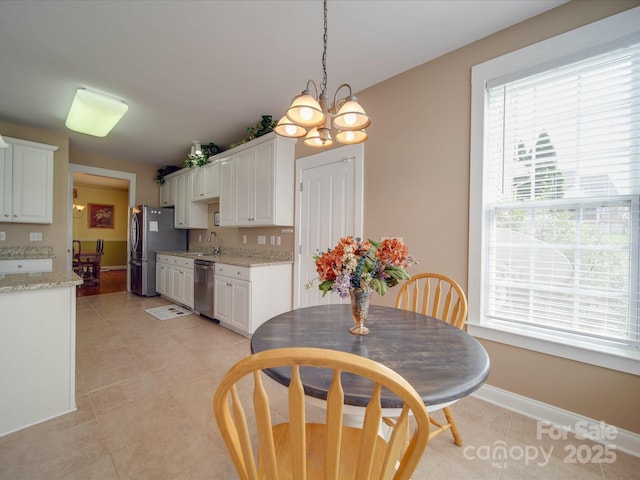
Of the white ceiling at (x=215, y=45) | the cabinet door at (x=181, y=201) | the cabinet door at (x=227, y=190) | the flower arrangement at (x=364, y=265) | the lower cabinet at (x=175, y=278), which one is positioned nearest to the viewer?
the flower arrangement at (x=364, y=265)

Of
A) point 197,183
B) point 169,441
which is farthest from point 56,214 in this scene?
point 169,441

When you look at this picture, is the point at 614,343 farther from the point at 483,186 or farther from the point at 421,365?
the point at 421,365

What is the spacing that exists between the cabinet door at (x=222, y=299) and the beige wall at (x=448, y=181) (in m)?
1.88

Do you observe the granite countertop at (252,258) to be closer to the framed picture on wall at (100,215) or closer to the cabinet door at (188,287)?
the cabinet door at (188,287)

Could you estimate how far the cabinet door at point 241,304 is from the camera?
3.04 metres

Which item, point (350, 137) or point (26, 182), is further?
point (26, 182)

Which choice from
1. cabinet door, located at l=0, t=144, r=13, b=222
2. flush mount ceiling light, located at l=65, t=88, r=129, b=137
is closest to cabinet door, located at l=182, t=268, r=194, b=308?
flush mount ceiling light, located at l=65, t=88, r=129, b=137

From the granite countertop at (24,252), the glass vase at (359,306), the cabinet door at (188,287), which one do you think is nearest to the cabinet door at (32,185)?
the granite countertop at (24,252)

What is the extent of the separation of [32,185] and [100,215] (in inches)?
208

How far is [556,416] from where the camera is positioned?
170 centimetres

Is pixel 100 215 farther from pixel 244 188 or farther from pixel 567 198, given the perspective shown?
pixel 567 198

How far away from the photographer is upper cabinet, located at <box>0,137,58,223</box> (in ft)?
11.1

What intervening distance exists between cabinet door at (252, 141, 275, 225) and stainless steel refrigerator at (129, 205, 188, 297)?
2.59 meters

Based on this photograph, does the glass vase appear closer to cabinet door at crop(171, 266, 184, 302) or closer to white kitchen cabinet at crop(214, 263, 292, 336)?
white kitchen cabinet at crop(214, 263, 292, 336)
